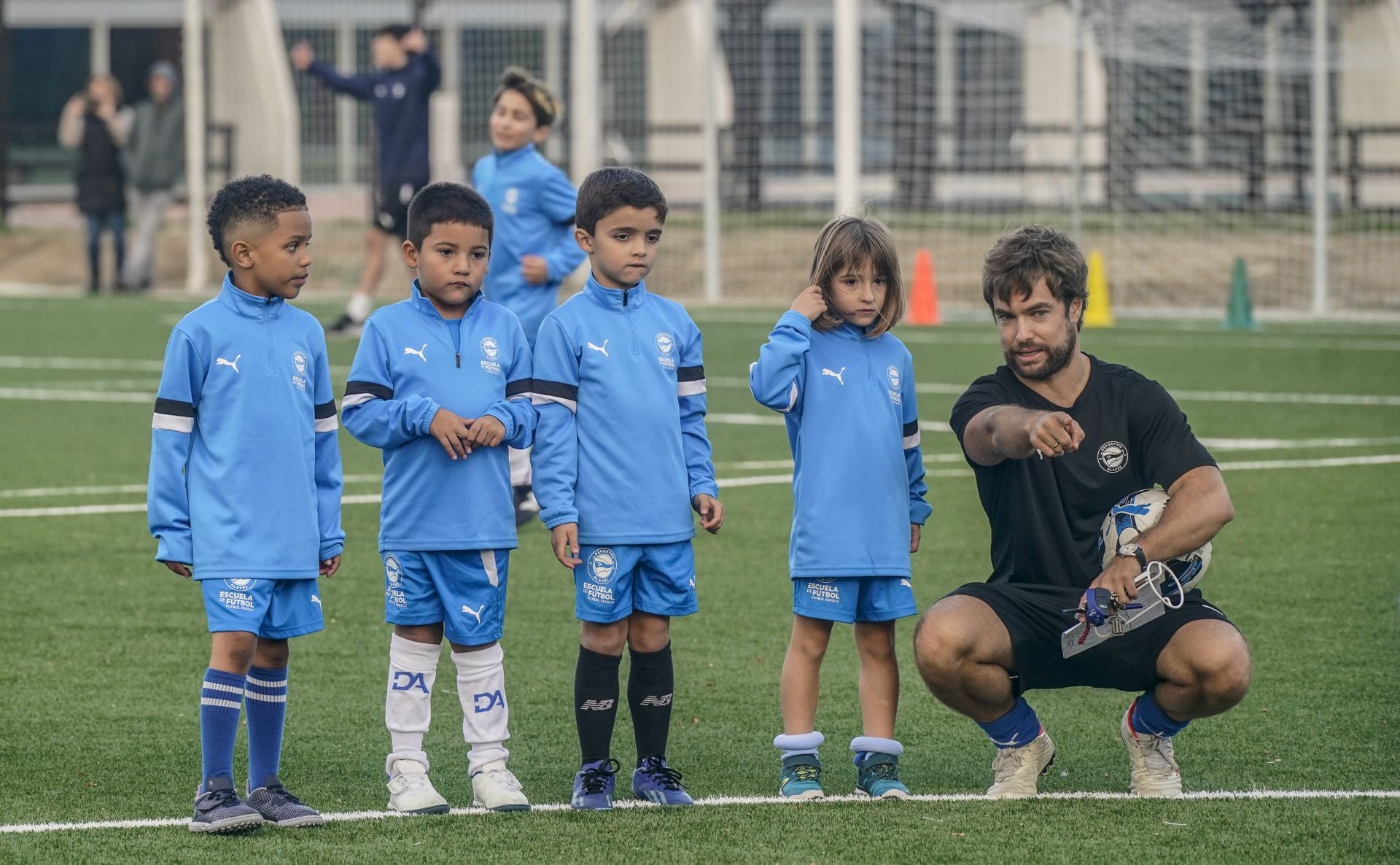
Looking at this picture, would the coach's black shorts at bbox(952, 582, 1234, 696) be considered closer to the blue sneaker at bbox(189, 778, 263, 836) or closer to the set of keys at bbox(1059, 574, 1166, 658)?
the set of keys at bbox(1059, 574, 1166, 658)

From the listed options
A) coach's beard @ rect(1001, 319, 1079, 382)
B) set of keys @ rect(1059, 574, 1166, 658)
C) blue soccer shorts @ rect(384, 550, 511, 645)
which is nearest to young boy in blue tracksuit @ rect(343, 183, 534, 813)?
blue soccer shorts @ rect(384, 550, 511, 645)

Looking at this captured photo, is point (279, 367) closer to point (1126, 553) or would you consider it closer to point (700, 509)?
point (700, 509)

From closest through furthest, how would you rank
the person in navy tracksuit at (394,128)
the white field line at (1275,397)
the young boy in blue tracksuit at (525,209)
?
the young boy in blue tracksuit at (525,209) < the white field line at (1275,397) < the person in navy tracksuit at (394,128)

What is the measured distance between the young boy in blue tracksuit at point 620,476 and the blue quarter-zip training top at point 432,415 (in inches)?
4.0

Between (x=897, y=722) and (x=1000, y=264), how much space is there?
4.68 ft

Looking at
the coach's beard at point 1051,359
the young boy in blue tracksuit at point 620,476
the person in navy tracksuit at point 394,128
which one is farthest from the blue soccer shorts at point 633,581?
the person in navy tracksuit at point 394,128

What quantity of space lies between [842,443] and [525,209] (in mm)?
4115

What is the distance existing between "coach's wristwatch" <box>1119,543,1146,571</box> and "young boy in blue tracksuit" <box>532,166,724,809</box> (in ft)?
3.20

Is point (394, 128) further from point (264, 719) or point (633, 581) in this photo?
point (264, 719)

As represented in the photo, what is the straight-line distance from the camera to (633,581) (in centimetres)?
484

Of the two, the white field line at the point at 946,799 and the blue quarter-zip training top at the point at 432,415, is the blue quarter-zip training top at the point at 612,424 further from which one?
the white field line at the point at 946,799

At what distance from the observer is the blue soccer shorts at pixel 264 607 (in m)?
4.47

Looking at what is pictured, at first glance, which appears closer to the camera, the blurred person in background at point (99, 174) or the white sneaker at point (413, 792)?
the white sneaker at point (413, 792)

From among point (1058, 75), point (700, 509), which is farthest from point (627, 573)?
point (1058, 75)
